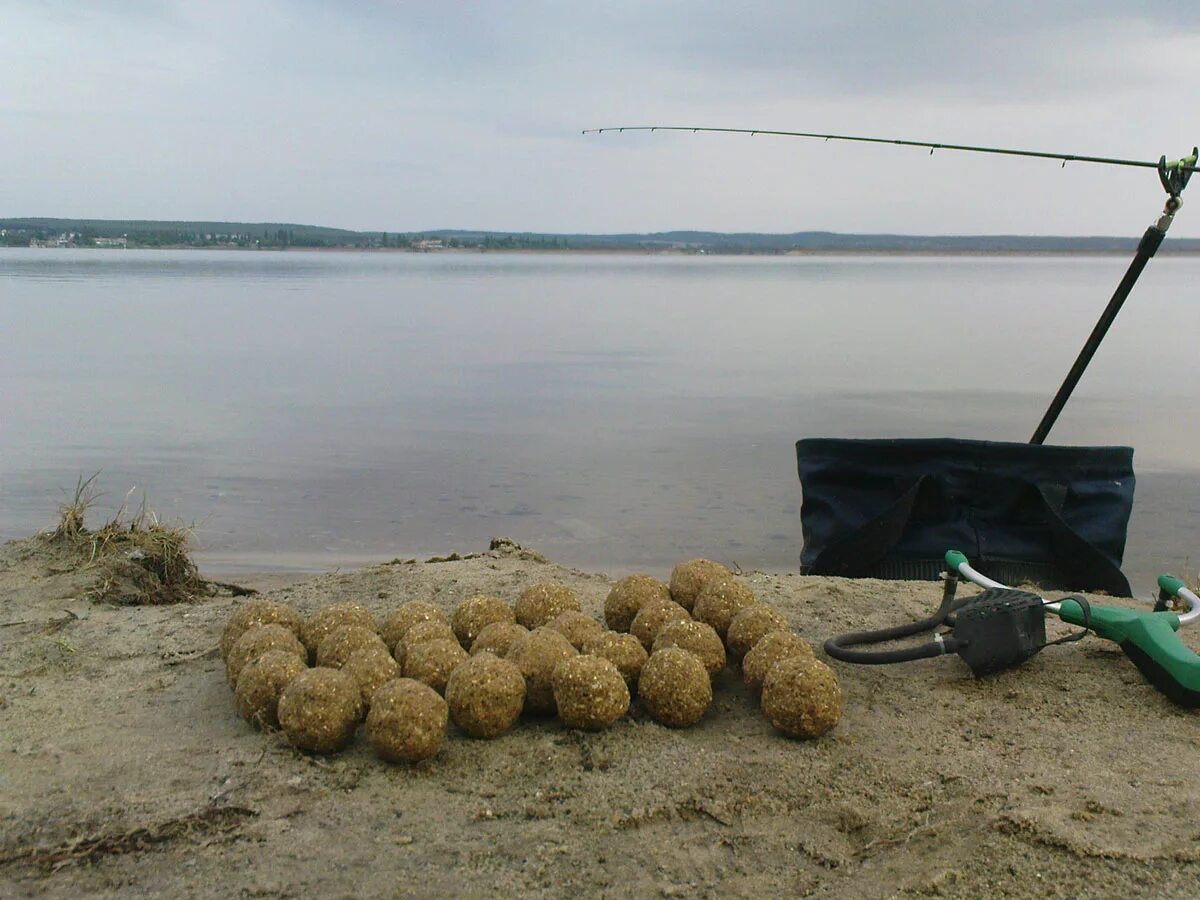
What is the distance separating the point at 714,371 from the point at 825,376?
1.95 metres

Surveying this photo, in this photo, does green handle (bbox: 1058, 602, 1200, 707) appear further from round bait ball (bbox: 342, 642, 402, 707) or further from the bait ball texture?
round bait ball (bbox: 342, 642, 402, 707)

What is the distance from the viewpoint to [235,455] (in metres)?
11.0

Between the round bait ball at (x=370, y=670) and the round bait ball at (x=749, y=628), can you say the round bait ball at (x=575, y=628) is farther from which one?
the round bait ball at (x=370, y=670)

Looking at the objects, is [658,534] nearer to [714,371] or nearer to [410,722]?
[410,722]

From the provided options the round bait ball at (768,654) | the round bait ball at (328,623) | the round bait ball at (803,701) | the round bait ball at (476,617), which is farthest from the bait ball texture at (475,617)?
the round bait ball at (803,701)

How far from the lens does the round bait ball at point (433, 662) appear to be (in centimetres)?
413

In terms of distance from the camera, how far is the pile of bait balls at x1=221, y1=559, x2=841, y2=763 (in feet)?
12.3

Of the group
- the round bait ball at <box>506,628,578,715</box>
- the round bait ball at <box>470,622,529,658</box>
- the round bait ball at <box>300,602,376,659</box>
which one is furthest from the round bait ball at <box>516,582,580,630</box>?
the round bait ball at <box>300,602,376,659</box>

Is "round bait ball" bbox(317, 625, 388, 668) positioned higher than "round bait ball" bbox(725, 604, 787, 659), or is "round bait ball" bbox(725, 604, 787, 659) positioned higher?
"round bait ball" bbox(725, 604, 787, 659)

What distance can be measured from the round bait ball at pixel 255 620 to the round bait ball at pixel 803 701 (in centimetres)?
216

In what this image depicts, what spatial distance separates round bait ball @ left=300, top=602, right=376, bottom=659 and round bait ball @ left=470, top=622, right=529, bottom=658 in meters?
0.53

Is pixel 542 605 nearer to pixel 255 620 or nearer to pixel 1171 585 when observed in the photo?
pixel 255 620

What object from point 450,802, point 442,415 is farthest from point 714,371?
point 450,802

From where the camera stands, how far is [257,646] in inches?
168
